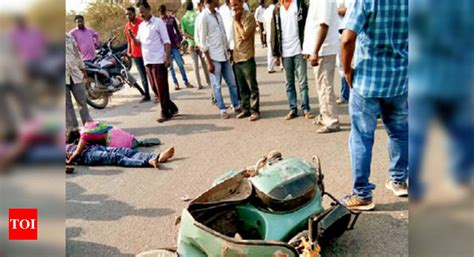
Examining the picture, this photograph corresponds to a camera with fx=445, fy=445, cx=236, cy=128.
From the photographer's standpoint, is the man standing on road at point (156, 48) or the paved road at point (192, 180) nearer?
the paved road at point (192, 180)

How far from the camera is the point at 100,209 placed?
3.69m

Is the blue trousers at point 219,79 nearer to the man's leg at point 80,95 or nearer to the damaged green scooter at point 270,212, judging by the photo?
the man's leg at point 80,95

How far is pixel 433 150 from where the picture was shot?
3.73 ft

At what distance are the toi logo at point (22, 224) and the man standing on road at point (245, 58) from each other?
169 inches

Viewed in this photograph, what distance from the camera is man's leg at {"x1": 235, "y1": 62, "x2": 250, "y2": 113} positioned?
229 inches

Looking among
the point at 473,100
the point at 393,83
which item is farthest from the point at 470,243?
the point at 393,83

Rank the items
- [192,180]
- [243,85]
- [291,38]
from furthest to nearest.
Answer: [243,85], [291,38], [192,180]

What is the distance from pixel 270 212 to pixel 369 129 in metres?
0.94

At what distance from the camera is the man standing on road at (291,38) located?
5.36 metres

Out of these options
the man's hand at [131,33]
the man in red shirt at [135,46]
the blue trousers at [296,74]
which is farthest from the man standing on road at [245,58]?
the man's hand at [131,33]

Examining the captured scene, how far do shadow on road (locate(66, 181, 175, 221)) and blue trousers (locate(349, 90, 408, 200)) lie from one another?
1451 millimetres

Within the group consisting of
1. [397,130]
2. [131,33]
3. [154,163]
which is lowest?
[154,163]

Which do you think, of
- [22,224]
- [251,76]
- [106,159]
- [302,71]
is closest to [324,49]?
[302,71]

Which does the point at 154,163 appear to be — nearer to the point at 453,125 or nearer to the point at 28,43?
the point at 28,43
